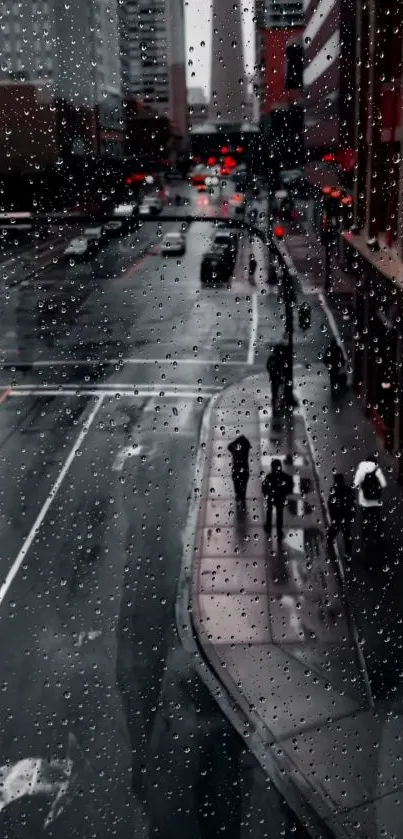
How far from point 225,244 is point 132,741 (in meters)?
6.03

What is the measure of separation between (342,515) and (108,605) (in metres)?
2.07

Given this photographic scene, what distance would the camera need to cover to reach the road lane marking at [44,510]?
6922mm

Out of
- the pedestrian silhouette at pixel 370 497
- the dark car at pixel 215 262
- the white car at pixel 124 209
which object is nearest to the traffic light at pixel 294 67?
the white car at pixel 124 209

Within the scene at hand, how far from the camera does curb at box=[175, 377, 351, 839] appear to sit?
414 cm

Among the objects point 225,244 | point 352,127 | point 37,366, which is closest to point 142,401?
point 37,366

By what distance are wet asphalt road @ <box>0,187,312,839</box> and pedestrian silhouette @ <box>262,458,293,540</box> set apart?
0.94 meters

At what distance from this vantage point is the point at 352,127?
6.80m

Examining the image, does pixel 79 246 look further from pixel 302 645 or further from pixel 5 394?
pixel 302 645

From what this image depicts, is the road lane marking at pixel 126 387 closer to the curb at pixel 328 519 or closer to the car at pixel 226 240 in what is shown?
the curb at pixel 328 519

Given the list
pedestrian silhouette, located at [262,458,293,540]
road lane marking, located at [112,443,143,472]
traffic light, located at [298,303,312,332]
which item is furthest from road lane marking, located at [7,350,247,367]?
pedestrian silhouette, located at [262,458,293,540]

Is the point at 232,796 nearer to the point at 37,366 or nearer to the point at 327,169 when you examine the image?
the point at 327,169

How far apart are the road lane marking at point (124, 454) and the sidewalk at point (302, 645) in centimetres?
127

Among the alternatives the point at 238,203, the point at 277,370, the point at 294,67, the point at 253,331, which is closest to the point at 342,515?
the point at 238,203

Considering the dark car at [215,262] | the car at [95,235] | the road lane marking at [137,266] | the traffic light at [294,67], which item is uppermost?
Result: the traffic light at [294,67]
